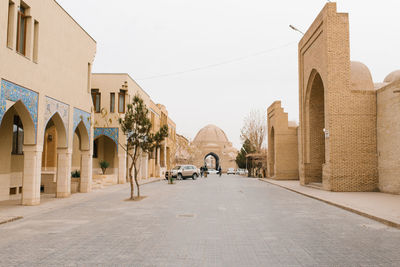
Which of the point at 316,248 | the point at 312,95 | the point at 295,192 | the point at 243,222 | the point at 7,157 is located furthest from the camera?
the point at 312,95

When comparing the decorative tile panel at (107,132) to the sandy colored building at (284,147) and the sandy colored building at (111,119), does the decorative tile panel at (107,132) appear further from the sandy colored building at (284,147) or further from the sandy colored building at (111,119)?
the sandy colored building at (284,147)

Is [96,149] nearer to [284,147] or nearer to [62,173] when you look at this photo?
[62,173]

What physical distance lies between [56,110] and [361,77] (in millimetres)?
18731

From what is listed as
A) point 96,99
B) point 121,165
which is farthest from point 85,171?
point 96,99

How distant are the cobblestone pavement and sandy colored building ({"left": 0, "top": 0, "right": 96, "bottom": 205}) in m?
3.67

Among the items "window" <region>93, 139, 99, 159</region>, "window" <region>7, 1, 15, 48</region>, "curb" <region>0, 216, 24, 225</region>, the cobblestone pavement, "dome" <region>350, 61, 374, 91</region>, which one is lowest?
"curb" <region>0, 216, 24, 225</region>

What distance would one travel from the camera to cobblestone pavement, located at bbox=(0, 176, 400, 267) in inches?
228

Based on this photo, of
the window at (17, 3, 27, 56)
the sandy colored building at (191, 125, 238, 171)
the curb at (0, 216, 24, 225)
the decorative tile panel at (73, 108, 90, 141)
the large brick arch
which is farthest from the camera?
the sandy colored building at (191, 125, 238, 171)

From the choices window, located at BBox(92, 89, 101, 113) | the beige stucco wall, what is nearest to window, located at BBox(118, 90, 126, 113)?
window, located at BBox(92, 89, 101, 113)

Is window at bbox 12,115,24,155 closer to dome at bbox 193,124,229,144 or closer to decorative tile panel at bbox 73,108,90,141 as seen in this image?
decorative tile panel at bbox 73,108,90,141

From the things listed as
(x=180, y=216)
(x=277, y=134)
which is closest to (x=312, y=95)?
(x=277, y=134)

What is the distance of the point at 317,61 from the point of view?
2156 centimetres

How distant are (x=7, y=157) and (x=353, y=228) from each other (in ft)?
44.9

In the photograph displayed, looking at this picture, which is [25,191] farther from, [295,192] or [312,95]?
[312,95]
